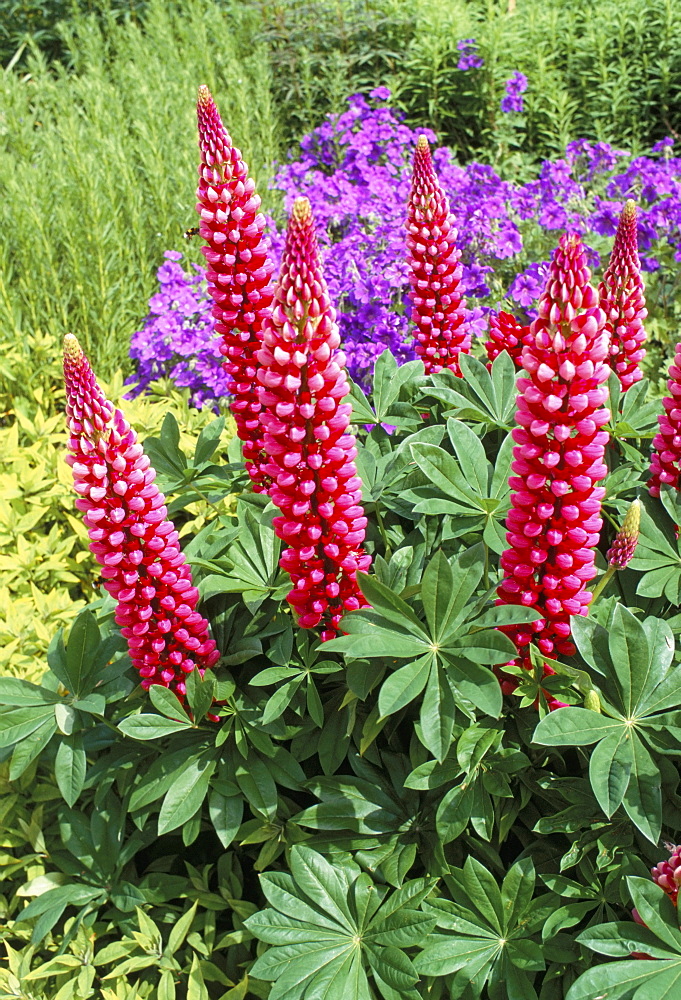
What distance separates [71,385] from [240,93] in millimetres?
5399

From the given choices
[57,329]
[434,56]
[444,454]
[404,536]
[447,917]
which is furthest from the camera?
[434,56]

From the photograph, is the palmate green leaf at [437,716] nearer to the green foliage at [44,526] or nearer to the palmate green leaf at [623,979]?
the palmate green leaf at [623,979]

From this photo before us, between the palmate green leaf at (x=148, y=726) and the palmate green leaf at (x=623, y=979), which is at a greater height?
the palmate green leaf at (x=148, y=726)

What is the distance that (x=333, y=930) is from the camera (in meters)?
1.80

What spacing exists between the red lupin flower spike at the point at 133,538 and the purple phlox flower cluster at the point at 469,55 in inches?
219

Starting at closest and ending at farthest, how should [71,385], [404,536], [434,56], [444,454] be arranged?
[71,385] → [444,454] → [404,536] → [434,56]

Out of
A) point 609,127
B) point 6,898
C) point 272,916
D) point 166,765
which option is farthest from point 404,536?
point 609,127

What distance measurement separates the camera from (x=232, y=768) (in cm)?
202

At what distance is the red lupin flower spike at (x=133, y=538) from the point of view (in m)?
1.71

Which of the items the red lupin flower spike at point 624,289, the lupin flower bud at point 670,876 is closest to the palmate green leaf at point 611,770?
the lupin flower bud at point 670,876

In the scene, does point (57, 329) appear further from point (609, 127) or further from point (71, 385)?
point (609, 127)

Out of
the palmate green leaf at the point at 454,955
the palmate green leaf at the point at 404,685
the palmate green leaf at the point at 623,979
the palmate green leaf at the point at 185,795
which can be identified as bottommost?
the palmate green leaf at the point at 454,955

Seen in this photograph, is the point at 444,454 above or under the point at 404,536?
above

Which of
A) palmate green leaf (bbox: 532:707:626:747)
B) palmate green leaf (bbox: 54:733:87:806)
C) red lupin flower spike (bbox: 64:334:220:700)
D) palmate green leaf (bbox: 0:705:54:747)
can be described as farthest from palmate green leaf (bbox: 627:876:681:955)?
palmate green leaf (bbox: 0:705:54:747)
